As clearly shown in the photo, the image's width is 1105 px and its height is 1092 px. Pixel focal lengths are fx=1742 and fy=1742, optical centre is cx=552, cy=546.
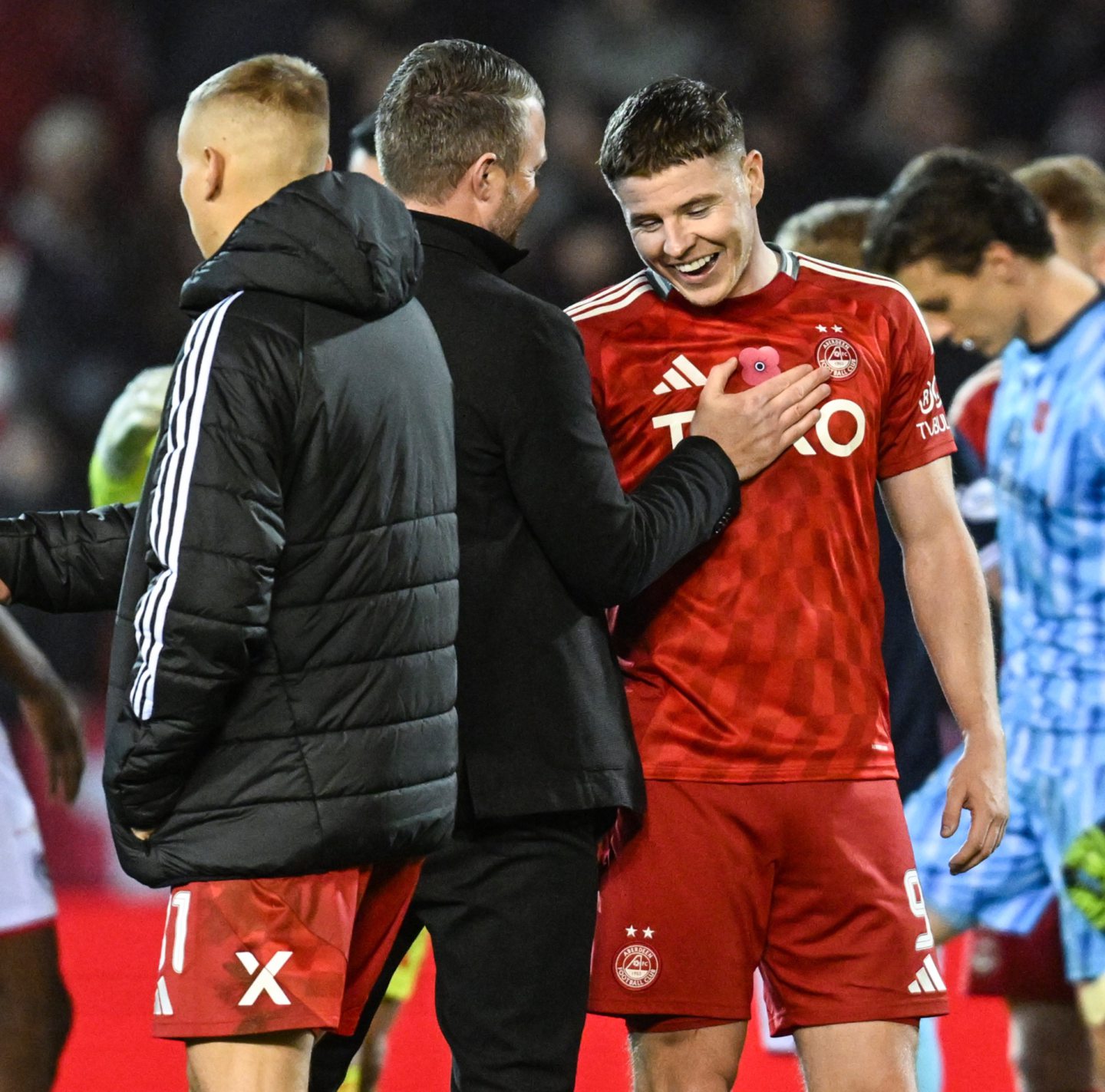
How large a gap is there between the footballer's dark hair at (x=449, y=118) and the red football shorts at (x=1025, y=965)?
233 centimetres

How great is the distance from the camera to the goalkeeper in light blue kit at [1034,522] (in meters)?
3.60

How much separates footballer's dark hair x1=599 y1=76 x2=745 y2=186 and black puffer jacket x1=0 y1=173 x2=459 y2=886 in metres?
0.49

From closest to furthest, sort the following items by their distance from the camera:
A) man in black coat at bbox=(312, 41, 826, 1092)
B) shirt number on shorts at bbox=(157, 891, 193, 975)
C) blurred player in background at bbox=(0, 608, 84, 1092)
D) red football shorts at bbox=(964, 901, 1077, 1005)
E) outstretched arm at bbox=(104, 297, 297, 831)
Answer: outstretched arm at bbox=(104, 297, 297, 831) → shirt number on shorts at bbox=(157, 891, 193, 975) → man in black coat at bbox=(312, 41, 826, 1092) → blurred player in background at bbox=(0, 608, 84, 1092) → red football shorts at bbox=(964, 901, 1077, 1005)

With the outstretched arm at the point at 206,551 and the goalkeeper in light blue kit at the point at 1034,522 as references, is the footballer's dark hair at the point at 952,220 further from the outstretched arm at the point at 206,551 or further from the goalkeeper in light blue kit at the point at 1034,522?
the outstretched arm at the point at 206,551

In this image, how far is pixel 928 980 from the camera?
2.38m

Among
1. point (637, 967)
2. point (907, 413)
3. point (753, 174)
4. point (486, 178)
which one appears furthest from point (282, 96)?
point (637, 967)

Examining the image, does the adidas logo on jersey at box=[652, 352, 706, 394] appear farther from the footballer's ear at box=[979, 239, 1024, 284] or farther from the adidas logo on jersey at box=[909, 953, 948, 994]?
the footballer's ear at box=[979, 239, 1024, 284]

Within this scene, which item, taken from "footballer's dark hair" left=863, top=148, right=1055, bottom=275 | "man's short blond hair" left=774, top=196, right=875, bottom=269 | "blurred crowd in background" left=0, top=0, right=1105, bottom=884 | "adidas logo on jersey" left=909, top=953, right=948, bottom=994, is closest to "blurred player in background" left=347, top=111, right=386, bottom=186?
"man's short blond hair" left=774, top=196, right=875, bottom=269

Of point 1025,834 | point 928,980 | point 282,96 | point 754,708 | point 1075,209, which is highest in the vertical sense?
point 1075,209

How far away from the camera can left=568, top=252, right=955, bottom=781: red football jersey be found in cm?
239

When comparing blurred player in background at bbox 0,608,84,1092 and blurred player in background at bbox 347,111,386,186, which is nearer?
blurred player in background at bbox 0,608,84,1092

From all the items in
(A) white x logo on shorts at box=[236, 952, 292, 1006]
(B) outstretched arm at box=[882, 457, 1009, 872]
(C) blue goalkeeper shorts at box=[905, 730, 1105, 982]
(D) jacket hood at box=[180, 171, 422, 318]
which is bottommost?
(C) blue goalkeeper shorts at box=[905, 730, 1105, 982]

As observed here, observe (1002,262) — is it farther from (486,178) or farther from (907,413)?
(486,178)

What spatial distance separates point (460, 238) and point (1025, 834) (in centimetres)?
216
